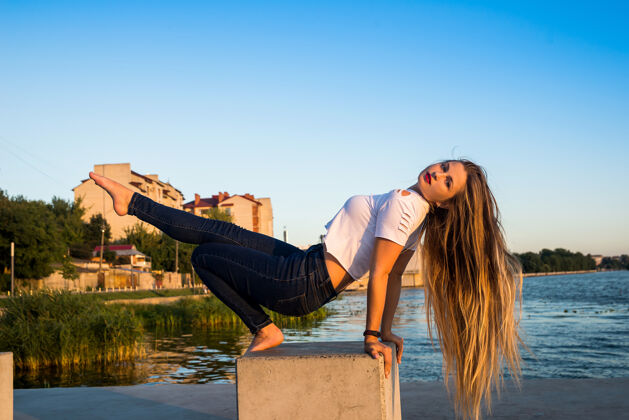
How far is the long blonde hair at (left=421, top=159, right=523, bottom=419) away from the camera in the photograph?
267 centimetres

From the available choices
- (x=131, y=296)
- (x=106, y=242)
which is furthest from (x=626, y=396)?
(x=106, y=242)

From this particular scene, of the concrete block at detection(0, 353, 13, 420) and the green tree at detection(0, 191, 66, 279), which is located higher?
the green tree at detection(0, 191, 66, 279)

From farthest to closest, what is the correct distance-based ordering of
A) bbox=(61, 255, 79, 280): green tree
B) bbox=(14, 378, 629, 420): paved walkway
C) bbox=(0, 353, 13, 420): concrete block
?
bbox=(61, 255, 79, 280): green tree, bbox=(14, 378, 629, 420): paved walkway, bbox=(0, 353, 13, 420): concrete block

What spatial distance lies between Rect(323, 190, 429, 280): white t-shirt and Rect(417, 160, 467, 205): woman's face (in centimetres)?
6

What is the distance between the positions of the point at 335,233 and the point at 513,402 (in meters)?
2.14

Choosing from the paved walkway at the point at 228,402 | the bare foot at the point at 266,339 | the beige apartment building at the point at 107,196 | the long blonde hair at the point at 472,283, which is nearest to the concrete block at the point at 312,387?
the bare foot at the point at 266,339

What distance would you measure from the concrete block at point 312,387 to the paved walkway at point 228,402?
1302 millimetres

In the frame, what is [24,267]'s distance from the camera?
29.5 metres

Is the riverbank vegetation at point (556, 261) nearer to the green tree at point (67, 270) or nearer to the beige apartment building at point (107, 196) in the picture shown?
the beige apartment building at point (107, 196)

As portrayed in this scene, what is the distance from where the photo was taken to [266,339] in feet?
8.77

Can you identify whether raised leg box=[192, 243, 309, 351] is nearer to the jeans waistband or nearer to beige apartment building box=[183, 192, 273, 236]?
the jeans waistband

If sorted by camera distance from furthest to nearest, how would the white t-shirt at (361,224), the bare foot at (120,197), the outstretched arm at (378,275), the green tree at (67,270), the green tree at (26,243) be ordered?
the green tree at (67,270)
the green tree at (26,243)
the bare foot at (120,197)
the white t-shirt at (361,224)
the outstretched arm at (378,275)

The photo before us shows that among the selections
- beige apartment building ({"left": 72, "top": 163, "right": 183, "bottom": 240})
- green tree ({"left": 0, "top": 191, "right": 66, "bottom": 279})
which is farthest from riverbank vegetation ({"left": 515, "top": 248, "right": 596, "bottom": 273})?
green tree ({"left": 0, "top": 191, "right": 66, "bottom": 279})

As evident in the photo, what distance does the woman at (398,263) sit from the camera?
2551 millimetres
